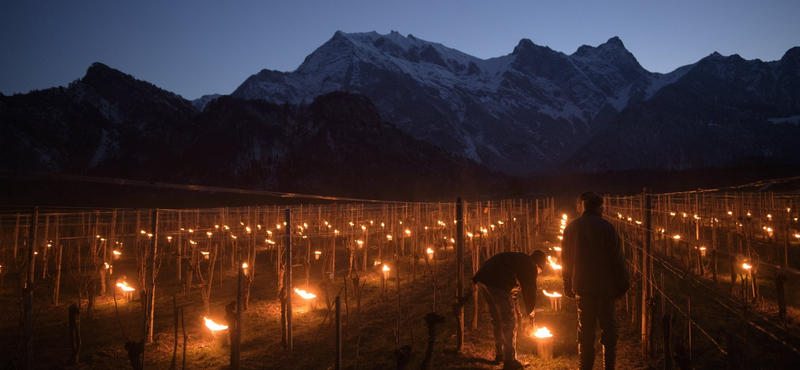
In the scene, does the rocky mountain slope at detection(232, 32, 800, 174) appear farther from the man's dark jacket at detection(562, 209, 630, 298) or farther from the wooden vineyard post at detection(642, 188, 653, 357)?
the man's dark jacket at detection(562, 209, 630, 298)

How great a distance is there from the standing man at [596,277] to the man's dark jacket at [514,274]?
2.03ft

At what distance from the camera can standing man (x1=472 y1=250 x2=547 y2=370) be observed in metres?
5.05

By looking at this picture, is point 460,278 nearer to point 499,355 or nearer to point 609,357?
point 499,355

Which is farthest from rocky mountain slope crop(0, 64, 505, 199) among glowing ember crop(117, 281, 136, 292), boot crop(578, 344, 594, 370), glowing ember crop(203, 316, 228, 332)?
boot crop(578, 344, 594, 370)

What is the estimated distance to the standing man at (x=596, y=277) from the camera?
423 cm

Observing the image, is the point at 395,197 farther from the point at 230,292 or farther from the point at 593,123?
the point at 593,123

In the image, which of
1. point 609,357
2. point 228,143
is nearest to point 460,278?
point 609,357

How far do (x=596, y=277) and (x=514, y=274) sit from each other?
1.04m

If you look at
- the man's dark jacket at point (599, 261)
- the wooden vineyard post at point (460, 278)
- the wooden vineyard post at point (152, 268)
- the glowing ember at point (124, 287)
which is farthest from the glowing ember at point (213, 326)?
the man's dark jacket at point (599, 261)

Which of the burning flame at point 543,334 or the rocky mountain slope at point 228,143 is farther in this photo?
the rocky mountain slope at point 228,143

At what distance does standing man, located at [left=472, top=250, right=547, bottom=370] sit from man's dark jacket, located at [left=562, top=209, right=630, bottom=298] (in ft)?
2.35

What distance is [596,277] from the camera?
4.25m

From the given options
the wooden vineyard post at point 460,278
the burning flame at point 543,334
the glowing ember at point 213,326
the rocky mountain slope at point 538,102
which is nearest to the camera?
the burning flame at point 543,334

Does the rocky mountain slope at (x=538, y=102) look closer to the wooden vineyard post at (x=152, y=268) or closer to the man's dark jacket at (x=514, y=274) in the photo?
the man's dark jacket at (x=514, y=274)
